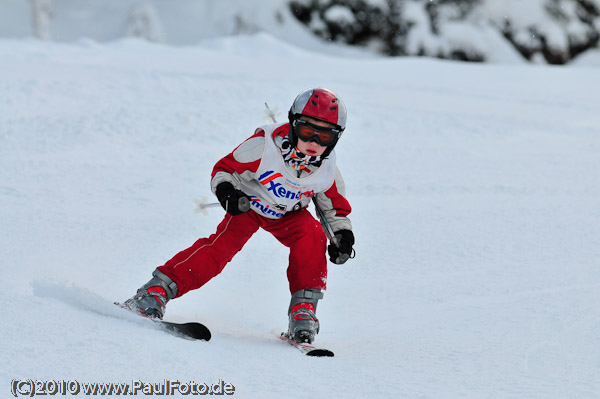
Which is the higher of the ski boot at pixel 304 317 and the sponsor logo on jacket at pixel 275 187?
the sponsor logo on jacket at pixel 275 187

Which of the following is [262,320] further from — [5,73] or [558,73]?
[558,73]

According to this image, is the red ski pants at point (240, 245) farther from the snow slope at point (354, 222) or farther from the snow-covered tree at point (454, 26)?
the snow-covered tree at point (454, 26)

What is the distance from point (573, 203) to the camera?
602 cm

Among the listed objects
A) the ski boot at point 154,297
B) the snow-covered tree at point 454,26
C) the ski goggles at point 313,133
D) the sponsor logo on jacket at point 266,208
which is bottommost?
the ski boot at point 154,297

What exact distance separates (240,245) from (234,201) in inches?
16.1

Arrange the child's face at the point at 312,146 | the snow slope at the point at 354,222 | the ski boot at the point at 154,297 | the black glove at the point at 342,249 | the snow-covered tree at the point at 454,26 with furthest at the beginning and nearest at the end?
1. the snow-covered tree at the point at 454,26
2. the black glove at the point at 342,249
3. the child's face at the point at 312,146
4. the ski boot at the point at 154,297
5. the snow slope at the point at 354,222

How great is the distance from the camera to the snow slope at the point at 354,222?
8.32 ft

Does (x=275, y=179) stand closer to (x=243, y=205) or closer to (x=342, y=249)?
(x=243, y=205)

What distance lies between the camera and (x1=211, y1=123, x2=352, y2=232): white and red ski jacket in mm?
3455

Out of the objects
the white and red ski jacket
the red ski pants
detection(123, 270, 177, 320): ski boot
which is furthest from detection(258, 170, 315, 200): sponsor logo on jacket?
detection(123, 270, 177, 320): ski boot

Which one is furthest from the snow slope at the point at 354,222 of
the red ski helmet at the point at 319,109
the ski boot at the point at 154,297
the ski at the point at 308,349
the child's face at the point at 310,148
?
the red ski helmet at the point at 319,109

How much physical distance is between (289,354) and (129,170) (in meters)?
3.59

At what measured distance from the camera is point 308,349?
9.97 ft

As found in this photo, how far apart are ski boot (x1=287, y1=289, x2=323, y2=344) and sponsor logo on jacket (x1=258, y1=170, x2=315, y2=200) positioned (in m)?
0.47
